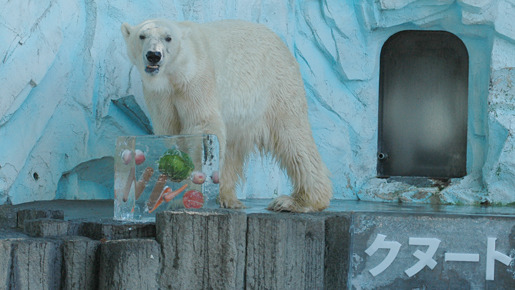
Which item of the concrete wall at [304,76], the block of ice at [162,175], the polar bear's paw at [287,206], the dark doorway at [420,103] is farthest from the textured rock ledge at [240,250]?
the dark doorway at [420,103]

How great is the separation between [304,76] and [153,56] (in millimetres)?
3135

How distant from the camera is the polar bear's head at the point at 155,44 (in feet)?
11.1

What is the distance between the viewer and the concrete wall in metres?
4.29

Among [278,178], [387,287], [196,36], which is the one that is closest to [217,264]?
[387,287]

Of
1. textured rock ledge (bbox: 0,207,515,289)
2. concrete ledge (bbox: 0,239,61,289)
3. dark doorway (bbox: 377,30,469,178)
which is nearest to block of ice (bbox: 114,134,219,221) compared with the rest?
textured rock ledge (bbox: 0,207,515,289)

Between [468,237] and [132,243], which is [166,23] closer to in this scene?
[132,243]

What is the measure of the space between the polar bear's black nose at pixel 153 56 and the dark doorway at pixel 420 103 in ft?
12.1

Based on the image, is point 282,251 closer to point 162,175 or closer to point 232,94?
point 162,175

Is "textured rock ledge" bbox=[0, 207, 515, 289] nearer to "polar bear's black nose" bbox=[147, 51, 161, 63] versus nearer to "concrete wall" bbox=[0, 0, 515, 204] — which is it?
"polar bear's black nose" bbox=[147, 51, 161, 63]

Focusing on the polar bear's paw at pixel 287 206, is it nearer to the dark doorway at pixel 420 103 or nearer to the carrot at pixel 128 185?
the carrot at pixel 128 185

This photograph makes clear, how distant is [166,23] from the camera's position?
3514 millimetres

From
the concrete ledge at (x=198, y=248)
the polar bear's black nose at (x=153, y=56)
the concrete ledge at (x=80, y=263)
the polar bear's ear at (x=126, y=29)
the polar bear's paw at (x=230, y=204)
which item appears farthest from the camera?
the polar bear's paw at (x=230, y=204)

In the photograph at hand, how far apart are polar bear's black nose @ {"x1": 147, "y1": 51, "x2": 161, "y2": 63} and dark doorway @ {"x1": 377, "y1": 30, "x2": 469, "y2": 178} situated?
3698 millimetres

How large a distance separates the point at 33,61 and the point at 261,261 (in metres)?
2.30
